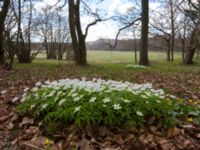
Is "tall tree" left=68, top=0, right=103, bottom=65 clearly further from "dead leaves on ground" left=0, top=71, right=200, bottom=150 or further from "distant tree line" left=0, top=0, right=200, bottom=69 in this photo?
"dead leaves on ground" left=0, top=71, right=200, bottom=150

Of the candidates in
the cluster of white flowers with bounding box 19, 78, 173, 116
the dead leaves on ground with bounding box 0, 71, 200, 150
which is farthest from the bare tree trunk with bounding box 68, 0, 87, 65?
the dead leaves on ground with bounding box 0, 71, 200, 150

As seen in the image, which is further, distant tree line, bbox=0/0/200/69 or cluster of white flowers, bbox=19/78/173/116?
distant tree line, bbox=0/0/200/69

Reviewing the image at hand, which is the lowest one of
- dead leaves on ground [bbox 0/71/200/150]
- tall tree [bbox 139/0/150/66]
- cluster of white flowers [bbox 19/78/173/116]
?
dead leaves on ground [bbox 0/71/200/150]

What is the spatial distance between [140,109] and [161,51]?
2846cm

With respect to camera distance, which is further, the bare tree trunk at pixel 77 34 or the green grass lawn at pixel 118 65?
the bare tree trunk at pixel 77 34

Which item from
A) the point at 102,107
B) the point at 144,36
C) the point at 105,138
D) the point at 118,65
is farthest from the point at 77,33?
the point at 105,138

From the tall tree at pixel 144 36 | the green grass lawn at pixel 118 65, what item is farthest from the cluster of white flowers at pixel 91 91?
the tall tree at pixel 144 36

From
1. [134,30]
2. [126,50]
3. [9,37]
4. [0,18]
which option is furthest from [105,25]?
[126,50]

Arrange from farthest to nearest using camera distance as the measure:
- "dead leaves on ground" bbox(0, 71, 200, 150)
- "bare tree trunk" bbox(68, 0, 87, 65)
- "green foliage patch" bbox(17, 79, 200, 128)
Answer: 1. "bare tree trunk" bbox(68, 0, 87, 65)
2. "green foliage patch" bbox(17, 79, 200, 128)
3. "dead leaves on ground" bbox(0, 71, 200, 150)

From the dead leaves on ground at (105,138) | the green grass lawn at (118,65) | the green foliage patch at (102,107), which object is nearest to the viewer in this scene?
the dead leaves on ground at (105,138)

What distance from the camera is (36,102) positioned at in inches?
144

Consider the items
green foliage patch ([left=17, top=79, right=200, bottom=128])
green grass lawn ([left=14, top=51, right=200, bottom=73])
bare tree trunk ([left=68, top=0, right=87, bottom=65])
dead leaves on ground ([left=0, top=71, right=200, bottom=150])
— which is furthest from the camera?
bare tree trunk ([left=68, top=0, right=87, bottom=65])

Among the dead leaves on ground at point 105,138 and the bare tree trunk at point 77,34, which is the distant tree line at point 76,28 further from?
the dead leaves on ground at point 105,138

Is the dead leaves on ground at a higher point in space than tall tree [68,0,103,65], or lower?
lower
